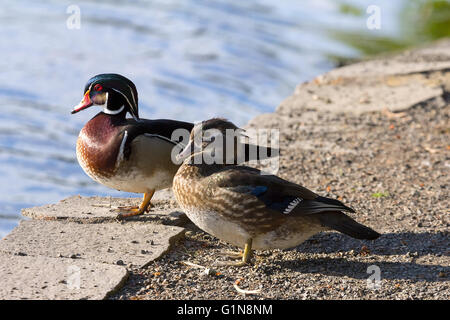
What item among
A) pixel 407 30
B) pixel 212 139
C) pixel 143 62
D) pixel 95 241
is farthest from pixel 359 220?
pixel 407 30

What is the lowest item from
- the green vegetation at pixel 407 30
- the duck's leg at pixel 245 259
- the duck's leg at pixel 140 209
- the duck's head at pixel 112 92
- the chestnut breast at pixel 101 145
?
the duck's leg at pixel 245 259

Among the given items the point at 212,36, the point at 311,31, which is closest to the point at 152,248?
the point at 212,36

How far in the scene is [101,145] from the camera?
14.2 feet

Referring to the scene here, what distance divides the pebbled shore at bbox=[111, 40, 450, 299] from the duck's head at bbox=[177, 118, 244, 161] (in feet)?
1.80

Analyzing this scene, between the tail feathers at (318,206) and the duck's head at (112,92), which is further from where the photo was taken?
the duck's head at (112,92)

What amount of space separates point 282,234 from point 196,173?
1.87 ft

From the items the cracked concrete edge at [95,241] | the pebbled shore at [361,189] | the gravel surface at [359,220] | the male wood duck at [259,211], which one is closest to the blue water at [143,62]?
the pebbled shore at [361,189]

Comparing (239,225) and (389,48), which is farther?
(389,48)

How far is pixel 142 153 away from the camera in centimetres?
428

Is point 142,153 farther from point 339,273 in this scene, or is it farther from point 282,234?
point 339,273

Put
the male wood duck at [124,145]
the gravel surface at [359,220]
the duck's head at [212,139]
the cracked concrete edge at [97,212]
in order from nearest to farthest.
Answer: the gravel surface at [359,220] < the duck's head at [212,139] < the male wood duck at [124,145] < the cracked concrete edge at [97,212]

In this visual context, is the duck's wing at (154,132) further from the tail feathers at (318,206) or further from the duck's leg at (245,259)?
the tail feathers at (318,206)

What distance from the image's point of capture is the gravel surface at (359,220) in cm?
358
